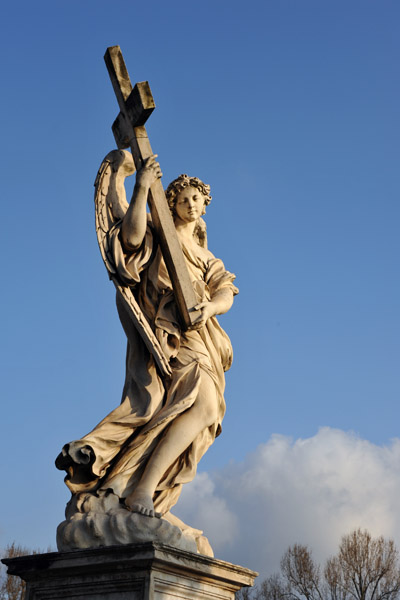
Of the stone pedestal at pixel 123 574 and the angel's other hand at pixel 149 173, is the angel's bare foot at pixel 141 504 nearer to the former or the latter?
the stone pedestal at pixel 123 574

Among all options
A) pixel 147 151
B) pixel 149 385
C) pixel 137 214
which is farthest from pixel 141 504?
pixel 147 151

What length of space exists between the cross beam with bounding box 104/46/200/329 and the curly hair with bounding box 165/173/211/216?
442mm

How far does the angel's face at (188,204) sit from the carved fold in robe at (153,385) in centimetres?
27

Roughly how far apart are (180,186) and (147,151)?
1.75 feet

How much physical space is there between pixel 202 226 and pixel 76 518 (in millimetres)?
2784

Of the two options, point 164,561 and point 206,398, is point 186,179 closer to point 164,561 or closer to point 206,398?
point 206,398

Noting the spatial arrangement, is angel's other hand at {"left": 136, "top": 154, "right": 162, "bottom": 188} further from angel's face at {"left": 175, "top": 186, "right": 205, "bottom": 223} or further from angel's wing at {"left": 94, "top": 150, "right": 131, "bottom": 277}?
angel's face at {"left": 175, "top": 186, "right": 205, "bottom": 223}

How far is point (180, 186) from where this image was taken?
7.20 metres

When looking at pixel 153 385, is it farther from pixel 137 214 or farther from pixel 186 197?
pixel 186 197

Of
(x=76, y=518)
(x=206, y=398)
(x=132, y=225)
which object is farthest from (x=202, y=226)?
(x=76, y=518)

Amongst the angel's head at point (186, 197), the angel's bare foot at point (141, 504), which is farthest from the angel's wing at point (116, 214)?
the angel's bare foot at point (141, 504)

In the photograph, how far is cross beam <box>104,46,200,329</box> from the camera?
6.57 metres

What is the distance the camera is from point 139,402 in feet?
21.1

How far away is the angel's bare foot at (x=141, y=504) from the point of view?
5738 mm
